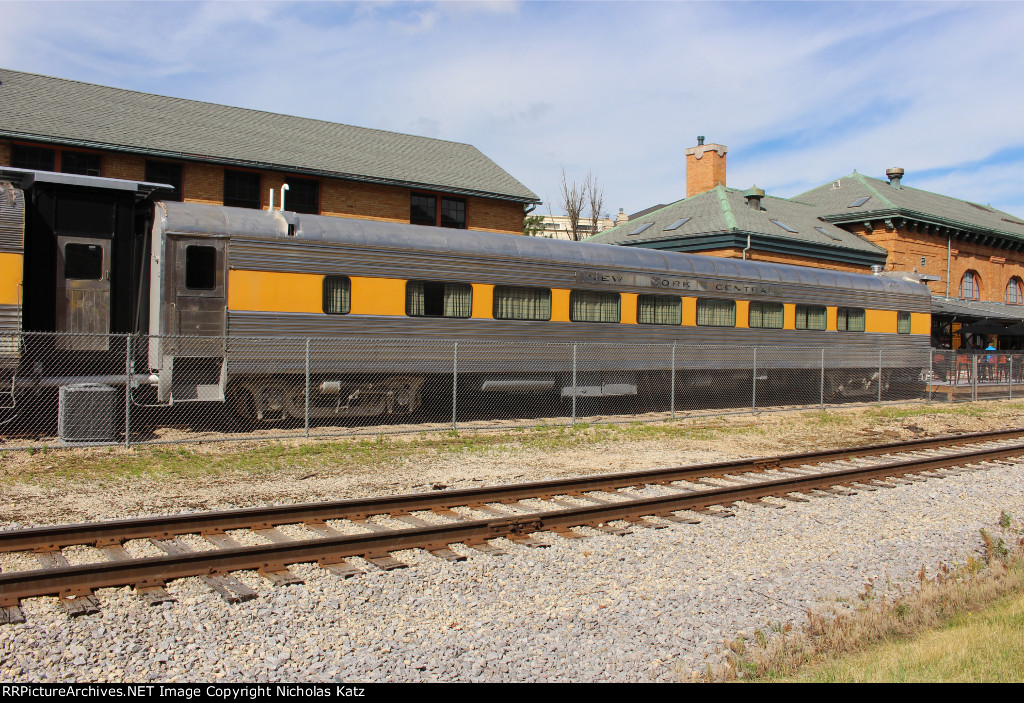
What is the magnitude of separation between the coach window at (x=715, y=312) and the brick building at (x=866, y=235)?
10602mm

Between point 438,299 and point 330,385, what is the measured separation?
2.70 m

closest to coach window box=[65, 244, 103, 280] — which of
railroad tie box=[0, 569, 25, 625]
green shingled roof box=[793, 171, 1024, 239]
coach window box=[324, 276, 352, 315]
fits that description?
coach window box=[324, 276, 352, 315]

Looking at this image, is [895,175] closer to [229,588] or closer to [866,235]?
[866,235]

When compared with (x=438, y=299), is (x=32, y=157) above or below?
above

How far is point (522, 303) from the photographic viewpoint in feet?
52.2

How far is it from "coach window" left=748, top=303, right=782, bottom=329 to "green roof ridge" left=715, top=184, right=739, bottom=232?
366 inches

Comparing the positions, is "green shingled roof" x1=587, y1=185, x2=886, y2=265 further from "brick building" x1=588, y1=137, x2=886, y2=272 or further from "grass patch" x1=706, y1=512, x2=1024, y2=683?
"grass patch" x1=706, y1=512, x2=1024, y2=683

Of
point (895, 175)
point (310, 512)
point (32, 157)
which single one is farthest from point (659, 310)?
point (895, 175)

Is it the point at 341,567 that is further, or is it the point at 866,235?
the point at 866,235

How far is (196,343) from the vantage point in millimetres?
12633

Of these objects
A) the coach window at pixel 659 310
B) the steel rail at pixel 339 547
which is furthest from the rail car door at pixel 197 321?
the coach window at pixel 659 310

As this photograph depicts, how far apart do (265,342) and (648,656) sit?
32.5ft

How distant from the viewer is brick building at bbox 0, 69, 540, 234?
20047 millimetres
